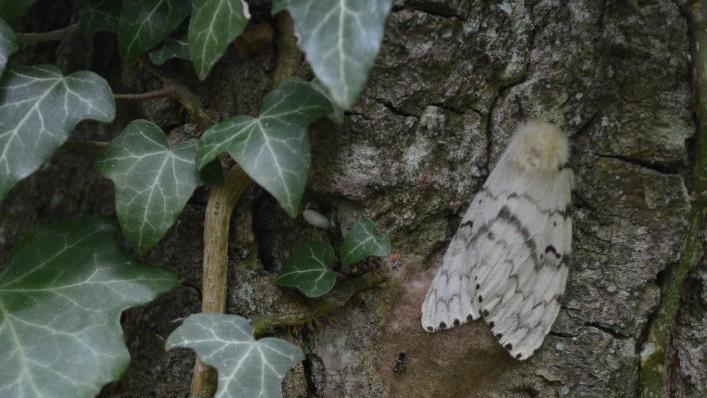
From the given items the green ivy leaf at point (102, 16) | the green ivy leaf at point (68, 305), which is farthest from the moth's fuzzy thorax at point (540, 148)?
the green ivy leaf at point (102, 16)

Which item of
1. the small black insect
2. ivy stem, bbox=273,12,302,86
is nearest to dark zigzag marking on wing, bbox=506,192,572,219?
the small black insect

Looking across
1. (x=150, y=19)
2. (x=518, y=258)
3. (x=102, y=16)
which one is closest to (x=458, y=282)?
(x=518, y=258)

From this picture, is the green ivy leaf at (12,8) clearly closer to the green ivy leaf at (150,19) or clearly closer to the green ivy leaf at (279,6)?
the green ivy leaf at (150,19)

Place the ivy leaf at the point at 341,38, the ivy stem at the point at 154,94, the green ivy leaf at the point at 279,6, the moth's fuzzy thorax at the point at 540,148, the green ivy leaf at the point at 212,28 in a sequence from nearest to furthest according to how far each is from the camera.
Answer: the ivy leaf at the point at 341,38 → the green ivy leaf at the point at 279,6 → the green ivy leaf at the point at 212,28 → the moth's fuzzy thorax at the point at 540,148 → the ivy stem at the point at 154,94

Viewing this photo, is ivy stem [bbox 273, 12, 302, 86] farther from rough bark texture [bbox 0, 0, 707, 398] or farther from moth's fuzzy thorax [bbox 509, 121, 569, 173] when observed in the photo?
moth's fuzzy thorax [bbox 509, 121, 569, 173]

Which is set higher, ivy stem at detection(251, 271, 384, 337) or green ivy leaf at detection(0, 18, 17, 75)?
green ivy leaf at detection(0, 18, 17, 75)

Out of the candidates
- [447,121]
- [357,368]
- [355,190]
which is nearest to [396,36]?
[447,121]
